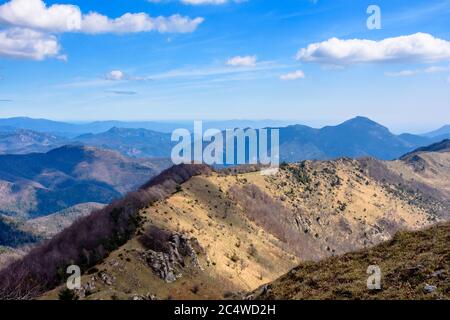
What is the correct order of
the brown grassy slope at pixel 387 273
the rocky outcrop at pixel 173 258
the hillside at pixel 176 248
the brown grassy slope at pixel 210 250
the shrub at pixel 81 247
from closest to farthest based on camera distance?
the brown grassy slope at pixel 387 273 → the brown grassy slope at pixel 210 250 → the hillside at pixel 176 248 → the rocky outcrop at pixel 173 258 → the shrub at pixel 81 247

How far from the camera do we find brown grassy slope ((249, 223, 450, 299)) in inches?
1268

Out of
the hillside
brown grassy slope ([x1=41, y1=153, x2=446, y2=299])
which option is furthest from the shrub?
brown grassy slope ([x1=41, y1=153, x2=446, y2=299])

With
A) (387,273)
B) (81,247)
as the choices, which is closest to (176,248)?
(81,247)

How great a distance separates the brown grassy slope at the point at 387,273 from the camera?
32219mm

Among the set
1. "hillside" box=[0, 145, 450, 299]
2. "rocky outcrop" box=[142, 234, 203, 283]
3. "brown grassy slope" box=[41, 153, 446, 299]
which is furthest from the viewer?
"rocky outcrop" box=[142, 234, 203, 283]

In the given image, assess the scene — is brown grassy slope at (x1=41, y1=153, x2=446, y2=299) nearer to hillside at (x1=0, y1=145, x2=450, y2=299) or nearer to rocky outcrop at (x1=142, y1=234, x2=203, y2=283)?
hillside at (x1=0, y1=145, x2=450, y2=299)

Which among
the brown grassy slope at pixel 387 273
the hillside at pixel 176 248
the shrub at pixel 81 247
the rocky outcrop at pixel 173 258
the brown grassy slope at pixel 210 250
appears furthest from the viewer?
the shrub at pixel 81 247

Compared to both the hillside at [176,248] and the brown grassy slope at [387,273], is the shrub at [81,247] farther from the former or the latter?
the brown grassy slope at [387,273]

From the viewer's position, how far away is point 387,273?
1438 inches

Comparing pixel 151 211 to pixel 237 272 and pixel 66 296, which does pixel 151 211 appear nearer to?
pixel 237 272

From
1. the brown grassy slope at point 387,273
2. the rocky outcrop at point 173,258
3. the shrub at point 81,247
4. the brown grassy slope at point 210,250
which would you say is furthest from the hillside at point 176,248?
the brown grassy slope at point 387,273

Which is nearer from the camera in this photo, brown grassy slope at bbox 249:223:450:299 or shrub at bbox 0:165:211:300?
brown grassy slope at bbox 249:223:450:299
